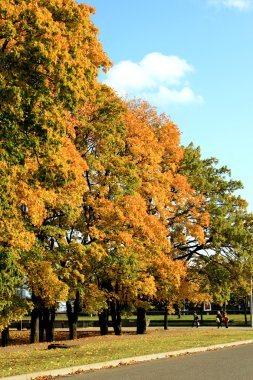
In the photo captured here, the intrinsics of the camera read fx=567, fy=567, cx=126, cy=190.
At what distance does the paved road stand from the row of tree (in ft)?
21.3

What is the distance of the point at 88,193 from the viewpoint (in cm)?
2970

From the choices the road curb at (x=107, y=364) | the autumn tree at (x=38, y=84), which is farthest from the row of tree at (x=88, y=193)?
the road curb at (x=107, y=364)

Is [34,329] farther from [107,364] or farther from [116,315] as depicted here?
[107,364]

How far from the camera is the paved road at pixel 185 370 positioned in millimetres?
12531

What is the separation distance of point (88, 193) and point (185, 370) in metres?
16.8

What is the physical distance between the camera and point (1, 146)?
1686cm

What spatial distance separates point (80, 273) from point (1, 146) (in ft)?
44.7

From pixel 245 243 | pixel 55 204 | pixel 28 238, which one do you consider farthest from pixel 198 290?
pixel 28 238

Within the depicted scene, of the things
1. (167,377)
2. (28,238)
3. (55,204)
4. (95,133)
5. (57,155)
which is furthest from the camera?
(95,133)

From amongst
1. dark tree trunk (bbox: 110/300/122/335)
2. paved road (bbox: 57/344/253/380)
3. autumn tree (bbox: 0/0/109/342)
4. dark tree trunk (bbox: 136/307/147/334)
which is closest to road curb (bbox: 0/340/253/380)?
paved road (bbox: 57/344/253/380)

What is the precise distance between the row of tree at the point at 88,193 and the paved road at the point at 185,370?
650 cm

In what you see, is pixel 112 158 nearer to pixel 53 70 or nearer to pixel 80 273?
pixel 80 273

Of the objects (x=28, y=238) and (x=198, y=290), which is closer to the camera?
(x=28, y=238)

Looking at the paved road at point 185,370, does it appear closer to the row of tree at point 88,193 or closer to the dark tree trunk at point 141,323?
the row of tree at point 88,193
